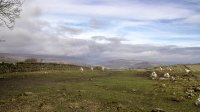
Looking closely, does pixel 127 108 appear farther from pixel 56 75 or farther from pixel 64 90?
pixel 56 75

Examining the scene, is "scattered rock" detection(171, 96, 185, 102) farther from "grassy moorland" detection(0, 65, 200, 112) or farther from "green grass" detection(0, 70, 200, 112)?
"green grass" detection(0, 70, 200, 112)

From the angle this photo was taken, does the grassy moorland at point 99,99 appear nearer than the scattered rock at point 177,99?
Yes

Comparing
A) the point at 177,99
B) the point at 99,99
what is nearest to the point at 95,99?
the point at 99,99

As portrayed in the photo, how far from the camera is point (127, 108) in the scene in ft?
98.3

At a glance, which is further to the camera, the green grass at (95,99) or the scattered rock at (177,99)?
the scattered rock at (177,99)

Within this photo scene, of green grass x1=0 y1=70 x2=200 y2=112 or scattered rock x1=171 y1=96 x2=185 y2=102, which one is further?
scattered rock x1=171 y1=96 x2=185 y2=102

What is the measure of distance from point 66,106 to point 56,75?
2692cm

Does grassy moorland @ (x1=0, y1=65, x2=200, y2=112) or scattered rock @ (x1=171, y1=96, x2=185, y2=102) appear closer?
grassy moorland @ (x1=0, y1=65, x2=200, y2=112)

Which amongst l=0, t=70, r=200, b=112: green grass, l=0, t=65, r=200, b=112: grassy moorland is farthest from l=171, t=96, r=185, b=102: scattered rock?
l=0, t=70, r=200, b=112: green grass

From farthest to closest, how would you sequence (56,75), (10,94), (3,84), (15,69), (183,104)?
(15,69)
(56,75)
(3,84)
(10,94)
(183,104)

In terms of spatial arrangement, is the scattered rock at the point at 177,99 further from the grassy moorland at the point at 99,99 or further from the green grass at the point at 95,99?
the green grass at the point at 95,99

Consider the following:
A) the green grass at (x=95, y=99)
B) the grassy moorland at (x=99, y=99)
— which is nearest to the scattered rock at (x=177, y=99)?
the grassy moorland at (x=99, y=99)

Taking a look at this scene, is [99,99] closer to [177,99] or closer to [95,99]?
[95,99]

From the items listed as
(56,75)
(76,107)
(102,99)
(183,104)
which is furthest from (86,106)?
(56,75)
